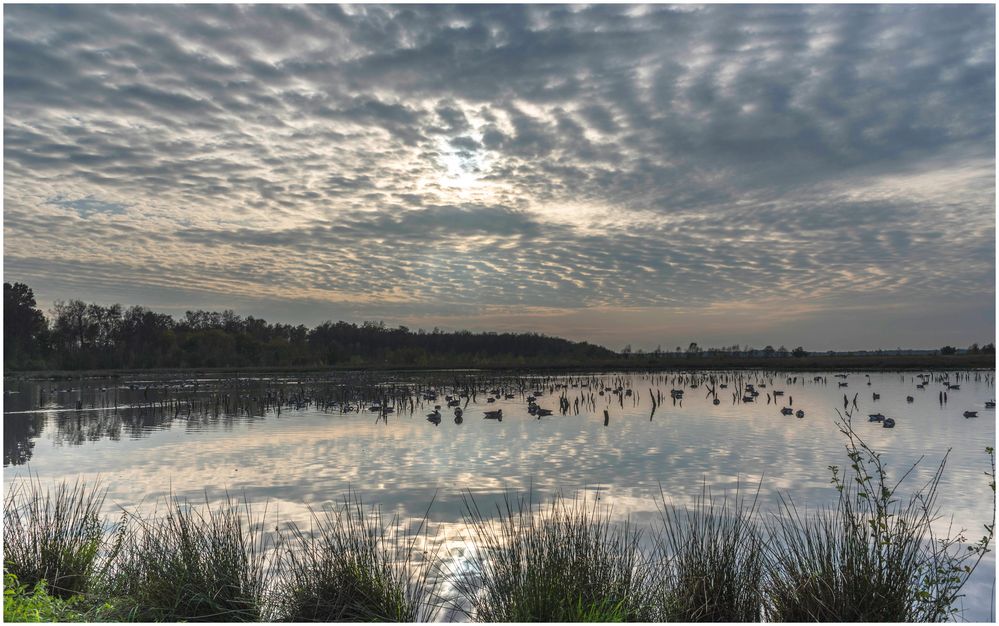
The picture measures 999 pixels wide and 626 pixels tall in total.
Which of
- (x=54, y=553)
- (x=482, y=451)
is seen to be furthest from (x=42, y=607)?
(x=482, y=451)

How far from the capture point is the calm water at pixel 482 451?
519 inches

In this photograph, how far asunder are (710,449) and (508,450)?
5365 millimetres

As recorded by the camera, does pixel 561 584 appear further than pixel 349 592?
No

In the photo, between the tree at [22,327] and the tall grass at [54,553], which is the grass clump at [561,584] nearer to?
the tall grass at [54,553]

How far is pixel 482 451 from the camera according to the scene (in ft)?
61.6

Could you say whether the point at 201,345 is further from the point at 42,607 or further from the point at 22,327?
the point at 42,607

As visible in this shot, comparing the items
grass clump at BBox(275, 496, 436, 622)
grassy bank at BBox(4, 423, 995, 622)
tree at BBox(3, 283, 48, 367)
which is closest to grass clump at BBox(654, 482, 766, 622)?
grassy bank at BBox(4, 423, 995, 622)

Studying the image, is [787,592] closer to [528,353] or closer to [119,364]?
[119,364]

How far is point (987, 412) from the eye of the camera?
88.9 feet

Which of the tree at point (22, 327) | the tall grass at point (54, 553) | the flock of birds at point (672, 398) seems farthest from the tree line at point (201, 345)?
the tall grass at point (54, 553)

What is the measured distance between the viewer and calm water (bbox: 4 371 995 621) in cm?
1317

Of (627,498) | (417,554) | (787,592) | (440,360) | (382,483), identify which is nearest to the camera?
(787,592)

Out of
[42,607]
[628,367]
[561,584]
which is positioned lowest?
[42,607]

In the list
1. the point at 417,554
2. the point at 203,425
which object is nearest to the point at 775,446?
the point at 417,554
